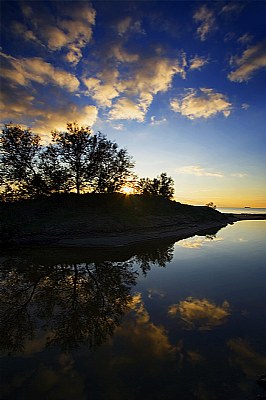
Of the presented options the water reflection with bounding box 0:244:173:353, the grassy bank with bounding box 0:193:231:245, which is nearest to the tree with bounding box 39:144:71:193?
the grassy bank with bounding box 0:193:231:245

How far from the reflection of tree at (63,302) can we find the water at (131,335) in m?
0.04

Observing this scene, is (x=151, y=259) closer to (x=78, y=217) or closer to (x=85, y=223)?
(x=85, y=223)

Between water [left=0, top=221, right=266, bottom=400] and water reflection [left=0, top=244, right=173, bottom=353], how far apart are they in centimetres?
4

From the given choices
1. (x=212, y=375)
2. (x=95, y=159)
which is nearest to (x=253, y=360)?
(x=212, y=375)

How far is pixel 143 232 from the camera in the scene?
102ft

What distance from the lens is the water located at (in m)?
4.61

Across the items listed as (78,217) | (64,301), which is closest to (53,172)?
(78,217)

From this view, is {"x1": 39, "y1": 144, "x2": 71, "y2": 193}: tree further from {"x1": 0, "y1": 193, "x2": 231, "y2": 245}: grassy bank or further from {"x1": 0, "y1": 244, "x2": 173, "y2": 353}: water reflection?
{"x1": 0, "y1": 244, "x2": 173, "y2": 353}: water reflection

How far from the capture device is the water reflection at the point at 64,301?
6527mm

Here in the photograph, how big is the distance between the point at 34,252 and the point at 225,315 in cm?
1678

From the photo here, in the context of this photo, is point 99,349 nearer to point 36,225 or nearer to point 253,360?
point 253,360

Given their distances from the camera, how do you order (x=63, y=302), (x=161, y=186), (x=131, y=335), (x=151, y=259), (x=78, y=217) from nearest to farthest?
(x=131, y=335) < (x=63, y=302) < (x=151, y=259) < (x=78, y=217) < (x=161, y=186)

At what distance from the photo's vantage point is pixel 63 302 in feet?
29.3

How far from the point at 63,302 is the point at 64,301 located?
102 mm
